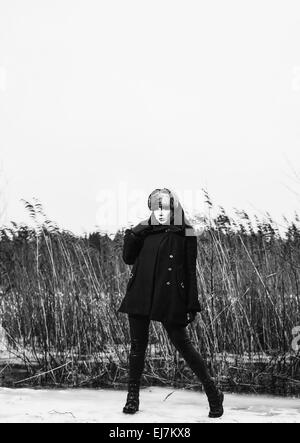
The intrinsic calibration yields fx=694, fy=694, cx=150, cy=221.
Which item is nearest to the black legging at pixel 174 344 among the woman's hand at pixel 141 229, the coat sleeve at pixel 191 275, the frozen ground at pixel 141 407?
the coat sleeve at pixel 191 275

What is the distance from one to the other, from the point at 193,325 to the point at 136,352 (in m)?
1.34

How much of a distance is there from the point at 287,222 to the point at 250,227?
1.72 ft

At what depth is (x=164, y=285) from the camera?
359 cm

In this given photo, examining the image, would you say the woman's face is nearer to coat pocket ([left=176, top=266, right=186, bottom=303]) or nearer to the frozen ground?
coat pocket ([left=176, top=266, right=186, bottom=303])

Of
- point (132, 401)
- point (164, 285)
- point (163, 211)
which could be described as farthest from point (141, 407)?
point (163, 211)

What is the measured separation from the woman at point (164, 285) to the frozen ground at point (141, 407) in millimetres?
139

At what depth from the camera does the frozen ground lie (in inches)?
143

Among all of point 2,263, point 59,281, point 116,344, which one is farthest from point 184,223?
point 2,263

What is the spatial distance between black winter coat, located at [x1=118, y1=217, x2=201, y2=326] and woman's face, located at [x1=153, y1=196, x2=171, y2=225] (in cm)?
4

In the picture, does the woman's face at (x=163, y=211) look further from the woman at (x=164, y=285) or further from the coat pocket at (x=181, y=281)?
the coat pocket at (x=181, y=281)

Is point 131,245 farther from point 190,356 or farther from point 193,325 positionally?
point 193,325

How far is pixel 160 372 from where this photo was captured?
5.00m

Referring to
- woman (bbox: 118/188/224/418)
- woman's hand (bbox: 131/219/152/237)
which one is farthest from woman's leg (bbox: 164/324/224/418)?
woman's hand (bbox: 131/219/152/237)
